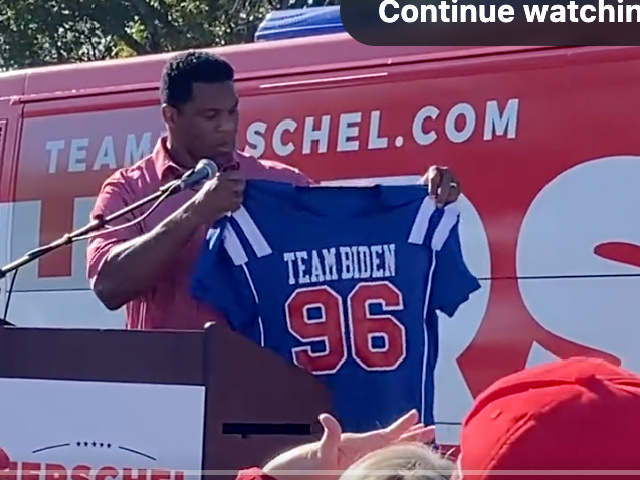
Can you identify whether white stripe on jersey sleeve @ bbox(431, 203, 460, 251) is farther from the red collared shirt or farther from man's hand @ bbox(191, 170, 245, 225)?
man's hand @ bbox(191, 170, 245, 225)

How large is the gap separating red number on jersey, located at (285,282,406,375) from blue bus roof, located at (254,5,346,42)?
159 centimetres

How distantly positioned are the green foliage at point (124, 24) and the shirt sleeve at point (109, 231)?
35.7 feet

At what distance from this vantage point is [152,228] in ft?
10.8

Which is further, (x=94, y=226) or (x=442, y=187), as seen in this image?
(x=442, y=187)

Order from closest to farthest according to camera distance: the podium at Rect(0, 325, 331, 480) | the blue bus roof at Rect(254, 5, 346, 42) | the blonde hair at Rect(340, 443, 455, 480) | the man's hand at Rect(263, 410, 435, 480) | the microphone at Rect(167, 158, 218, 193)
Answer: the blonde hair at Rect(340, 443, 455, 480) < the man's hand at Rect(263, 410, 435, 480) < the podium at Rect(0, 325, 331, 480) < the microphone at Rect(167, 158, 218, 193) < the blue bus roof at Rect(254, 5, 346, 42)

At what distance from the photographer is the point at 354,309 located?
10.4 feet

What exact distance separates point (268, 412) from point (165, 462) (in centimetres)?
24

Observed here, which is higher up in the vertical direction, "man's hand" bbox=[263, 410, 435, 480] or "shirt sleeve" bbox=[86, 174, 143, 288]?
"shirt sleeve" bbox=[86, 174, 143, 288]

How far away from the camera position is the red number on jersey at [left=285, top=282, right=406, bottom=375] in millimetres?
3127

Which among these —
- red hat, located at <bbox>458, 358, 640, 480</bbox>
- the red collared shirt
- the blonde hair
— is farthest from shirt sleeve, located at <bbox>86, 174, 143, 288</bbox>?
red hat, located at <bbox>458, 358, 640, 480</bbox>

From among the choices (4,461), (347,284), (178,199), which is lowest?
(4,461)

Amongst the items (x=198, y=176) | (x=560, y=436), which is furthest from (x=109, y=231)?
(x=560, y=436)

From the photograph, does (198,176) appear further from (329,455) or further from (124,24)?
(124,24)

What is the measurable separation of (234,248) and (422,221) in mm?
450
